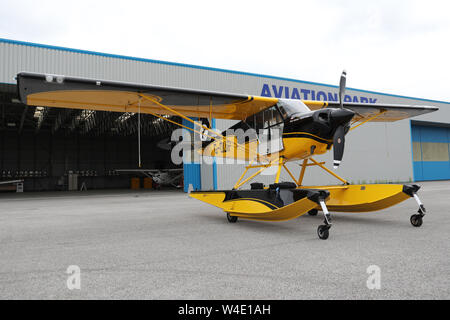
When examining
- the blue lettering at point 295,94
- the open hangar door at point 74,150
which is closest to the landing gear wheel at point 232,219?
the blue lettering at point 295,94

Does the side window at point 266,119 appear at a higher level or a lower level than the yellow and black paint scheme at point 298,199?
higher

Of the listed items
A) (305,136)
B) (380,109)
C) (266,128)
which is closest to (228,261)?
(305,136)

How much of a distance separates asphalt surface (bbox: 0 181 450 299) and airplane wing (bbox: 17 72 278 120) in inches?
101

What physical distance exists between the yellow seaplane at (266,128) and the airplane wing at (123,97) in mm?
15

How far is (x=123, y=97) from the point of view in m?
6.25

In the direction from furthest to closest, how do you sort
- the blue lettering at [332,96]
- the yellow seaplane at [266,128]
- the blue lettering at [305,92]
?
the blue lettering at [332,96]
the blue lettering at [305,92]
the yellow seaplane at [266,128]

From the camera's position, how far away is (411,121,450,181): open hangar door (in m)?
27.1

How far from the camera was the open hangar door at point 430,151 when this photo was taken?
27141mm

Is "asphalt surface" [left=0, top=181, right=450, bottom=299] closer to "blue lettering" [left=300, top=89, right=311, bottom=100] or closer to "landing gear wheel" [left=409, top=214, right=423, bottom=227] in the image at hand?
"landing gear wheel" [left=409, top=214, right=423, bottom=227]

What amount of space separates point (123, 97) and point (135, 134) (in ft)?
88.3

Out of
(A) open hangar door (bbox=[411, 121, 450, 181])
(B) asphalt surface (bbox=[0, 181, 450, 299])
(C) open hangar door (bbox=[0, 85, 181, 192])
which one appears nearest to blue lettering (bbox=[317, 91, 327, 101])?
(A) open hangar door (bbox=[411, 121, 450, 181])
